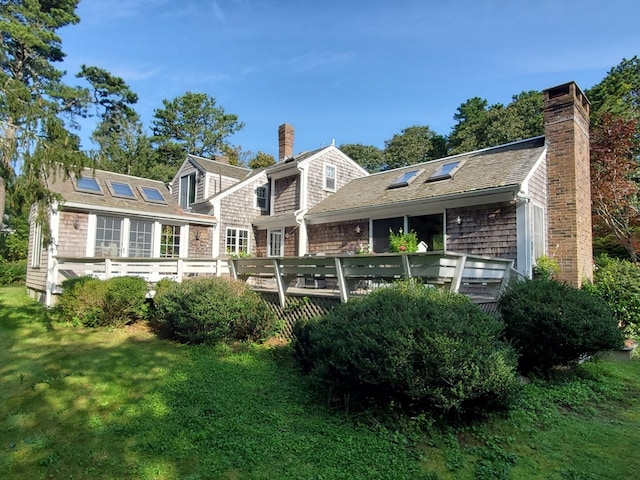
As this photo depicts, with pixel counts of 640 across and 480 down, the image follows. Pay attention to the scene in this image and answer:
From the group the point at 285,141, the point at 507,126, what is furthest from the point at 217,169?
the point at 507,126

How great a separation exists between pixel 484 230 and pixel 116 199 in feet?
39.5

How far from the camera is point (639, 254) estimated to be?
1698cm

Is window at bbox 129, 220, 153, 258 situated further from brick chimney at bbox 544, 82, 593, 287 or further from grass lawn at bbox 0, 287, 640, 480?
brick chimney at bbox 544, 82, 593, 287

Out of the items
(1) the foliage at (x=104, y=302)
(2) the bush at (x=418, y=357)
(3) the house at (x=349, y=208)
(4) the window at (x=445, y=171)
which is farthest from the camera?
(4) the window at (x=445, y=171)

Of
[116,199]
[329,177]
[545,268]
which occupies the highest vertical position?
[329,177]

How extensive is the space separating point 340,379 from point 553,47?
40.5 feet

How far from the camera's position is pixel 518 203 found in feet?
30.9

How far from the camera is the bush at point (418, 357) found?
12.9 feet

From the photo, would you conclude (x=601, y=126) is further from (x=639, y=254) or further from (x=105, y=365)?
(x=105, y=365)

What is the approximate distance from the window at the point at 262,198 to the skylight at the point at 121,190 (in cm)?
487

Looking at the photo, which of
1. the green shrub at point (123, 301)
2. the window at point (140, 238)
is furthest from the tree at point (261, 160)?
the green shrub at point (123, 301)

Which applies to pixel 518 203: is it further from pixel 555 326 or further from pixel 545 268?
pixel 555 326

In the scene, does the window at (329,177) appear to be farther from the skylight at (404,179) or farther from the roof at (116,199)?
the roof at (116,199)

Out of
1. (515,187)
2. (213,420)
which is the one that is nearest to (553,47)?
(515,187)
